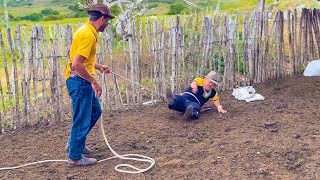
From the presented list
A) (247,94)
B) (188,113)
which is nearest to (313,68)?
(247,94)

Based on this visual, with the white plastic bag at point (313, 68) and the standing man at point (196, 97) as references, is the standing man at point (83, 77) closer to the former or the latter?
the standing man at point (196, 97)

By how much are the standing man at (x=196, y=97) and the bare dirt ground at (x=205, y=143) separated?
0.43ft

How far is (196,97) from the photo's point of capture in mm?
6277

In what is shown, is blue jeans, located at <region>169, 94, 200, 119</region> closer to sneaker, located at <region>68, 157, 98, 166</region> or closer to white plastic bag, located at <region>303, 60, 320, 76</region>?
sneaker, located at <region>68, 157, 98, 166</region>

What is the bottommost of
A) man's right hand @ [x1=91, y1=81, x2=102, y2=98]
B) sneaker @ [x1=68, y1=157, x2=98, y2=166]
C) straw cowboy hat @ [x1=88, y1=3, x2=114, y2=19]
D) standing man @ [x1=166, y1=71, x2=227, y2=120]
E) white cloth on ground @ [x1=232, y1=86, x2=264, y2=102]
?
sneaker @ [x1=68, y1=157, x2=98, y2=166]

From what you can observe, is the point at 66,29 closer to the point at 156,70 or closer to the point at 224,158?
the point at 156,70

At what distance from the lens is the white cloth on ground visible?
6.89 m

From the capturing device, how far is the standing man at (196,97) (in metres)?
6.01

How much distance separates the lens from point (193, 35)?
7.19 metres

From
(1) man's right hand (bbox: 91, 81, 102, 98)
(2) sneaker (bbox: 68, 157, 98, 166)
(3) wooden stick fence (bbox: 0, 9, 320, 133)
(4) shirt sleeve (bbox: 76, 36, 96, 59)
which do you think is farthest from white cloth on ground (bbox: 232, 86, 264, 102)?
(4) shirt sleeve (bbox: 76, 36, 96, 59)

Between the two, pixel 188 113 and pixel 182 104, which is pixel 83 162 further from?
pixel 182 104

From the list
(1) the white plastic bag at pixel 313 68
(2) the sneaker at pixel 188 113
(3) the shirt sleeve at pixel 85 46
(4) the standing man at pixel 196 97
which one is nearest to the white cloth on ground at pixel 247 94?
(4) the standing man at pixel 196 97

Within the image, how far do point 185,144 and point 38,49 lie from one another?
7.37 ft

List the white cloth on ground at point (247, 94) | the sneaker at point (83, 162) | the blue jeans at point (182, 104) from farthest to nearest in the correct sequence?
the white cloth on ground at point (247, 94) < the blue jeans at point (182, 104) < the sneaker at point (83, 162)
